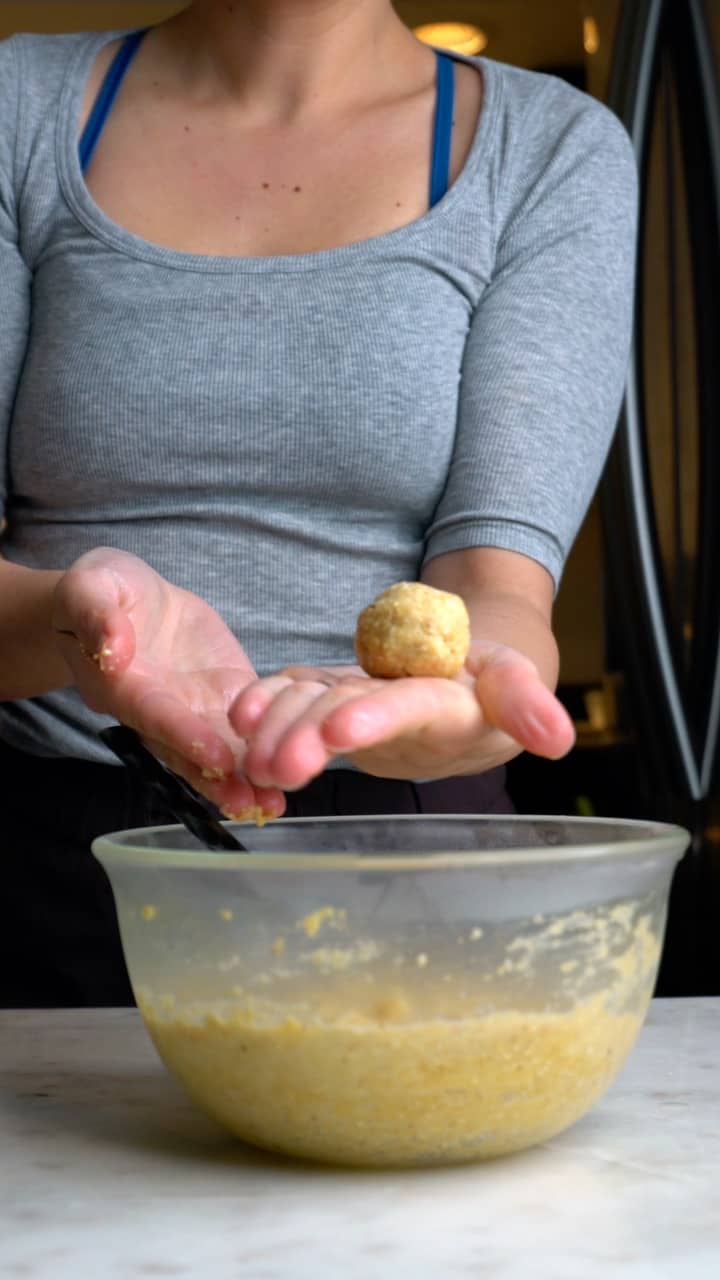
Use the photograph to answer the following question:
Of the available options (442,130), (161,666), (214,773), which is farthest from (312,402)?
(214,773)

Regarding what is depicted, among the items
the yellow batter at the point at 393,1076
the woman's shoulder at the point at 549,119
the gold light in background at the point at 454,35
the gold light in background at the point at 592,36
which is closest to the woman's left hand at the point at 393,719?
the yellow batter at the point at 393,1076

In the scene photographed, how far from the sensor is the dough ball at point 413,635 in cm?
79

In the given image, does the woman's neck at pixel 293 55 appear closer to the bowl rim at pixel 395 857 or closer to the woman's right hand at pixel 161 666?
the woman's right hand at pixel 161 666

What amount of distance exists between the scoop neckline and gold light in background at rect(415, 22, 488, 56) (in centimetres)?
179

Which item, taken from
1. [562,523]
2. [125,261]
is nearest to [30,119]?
[125,261]

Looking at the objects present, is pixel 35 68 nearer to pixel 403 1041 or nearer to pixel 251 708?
pixel 251 708

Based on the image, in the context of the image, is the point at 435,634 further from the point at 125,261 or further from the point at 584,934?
the point at 125,261

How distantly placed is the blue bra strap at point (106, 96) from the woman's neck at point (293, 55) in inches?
1.6

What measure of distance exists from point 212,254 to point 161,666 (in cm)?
53

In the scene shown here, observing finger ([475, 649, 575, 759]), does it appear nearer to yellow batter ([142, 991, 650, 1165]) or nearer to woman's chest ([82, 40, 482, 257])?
yellow batter ([142, 991, 650, 1165])

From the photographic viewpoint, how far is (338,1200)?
0.61 meters

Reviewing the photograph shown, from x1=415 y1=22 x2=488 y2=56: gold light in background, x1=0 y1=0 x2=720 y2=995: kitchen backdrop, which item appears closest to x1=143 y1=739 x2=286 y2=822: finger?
x1=0 y1=0 x2=720 y2=995: kitchen backdrop

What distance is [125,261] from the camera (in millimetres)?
1217

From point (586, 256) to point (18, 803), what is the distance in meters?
0.65
